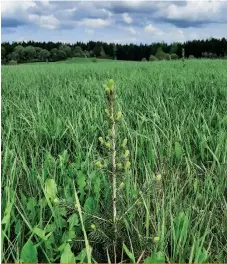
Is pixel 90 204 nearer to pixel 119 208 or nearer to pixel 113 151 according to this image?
pixel 119 208

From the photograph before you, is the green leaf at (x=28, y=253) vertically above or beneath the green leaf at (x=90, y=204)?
beneath

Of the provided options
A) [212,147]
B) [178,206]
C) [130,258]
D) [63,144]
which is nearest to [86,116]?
[63,144]

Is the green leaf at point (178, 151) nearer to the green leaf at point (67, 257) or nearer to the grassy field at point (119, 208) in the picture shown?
the grassy field at point (119, 208)

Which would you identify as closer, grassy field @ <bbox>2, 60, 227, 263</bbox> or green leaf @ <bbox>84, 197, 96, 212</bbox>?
grassy field @ <bbox>2, 60, 227, 263</bbox>

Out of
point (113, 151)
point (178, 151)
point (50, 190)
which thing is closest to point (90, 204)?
point (50, 190)

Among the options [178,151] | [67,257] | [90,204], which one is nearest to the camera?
[67,257]

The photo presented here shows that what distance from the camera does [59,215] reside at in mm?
1302

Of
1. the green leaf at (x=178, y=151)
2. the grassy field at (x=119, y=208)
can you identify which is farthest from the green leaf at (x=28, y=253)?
the green leaf at (x=178, y=151)

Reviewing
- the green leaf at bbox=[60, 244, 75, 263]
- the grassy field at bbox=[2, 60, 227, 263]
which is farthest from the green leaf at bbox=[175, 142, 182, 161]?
the green leaf at bbox=[60, 244, 75, 263]

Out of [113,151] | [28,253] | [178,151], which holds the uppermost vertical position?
[113,151]

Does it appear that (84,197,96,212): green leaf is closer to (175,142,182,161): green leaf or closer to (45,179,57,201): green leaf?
(45,179,57,201): green leaf

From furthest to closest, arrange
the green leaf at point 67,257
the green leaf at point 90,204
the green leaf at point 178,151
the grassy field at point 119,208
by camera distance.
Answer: the green leaf at point 178,151, the green leaf at point 90,204, the grassy field at point 119,208, the green leaf at point 67,257

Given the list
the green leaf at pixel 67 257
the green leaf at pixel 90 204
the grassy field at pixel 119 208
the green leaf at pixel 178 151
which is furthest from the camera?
the green leaf at pixel 178 151

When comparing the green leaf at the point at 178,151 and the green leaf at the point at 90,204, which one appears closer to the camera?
the green leaf at the point at 90,204
